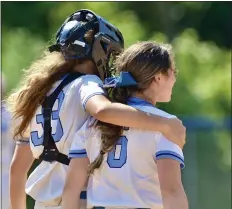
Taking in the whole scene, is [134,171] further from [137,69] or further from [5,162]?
[5,162]

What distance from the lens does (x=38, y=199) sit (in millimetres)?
4328

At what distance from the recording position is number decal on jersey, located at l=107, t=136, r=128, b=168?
3.84 metres

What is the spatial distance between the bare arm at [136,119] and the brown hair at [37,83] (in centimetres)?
52

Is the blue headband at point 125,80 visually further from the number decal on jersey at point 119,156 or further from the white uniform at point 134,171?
the number decal on jersey at point 119,156

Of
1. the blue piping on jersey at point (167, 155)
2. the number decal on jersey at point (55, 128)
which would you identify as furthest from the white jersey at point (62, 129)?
the blue piping on jersey at point (167, 155)

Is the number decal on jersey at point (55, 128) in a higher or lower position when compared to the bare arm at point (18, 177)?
higher

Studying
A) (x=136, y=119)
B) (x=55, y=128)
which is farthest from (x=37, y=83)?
(x=136, y=119)

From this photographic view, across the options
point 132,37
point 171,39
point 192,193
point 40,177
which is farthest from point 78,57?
point 171,39

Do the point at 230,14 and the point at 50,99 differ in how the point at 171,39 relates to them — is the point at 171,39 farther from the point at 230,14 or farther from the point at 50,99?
the point at 50,99

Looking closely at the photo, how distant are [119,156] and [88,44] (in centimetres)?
75

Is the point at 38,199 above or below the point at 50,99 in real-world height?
below

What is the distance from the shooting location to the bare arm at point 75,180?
398cm

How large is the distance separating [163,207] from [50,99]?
0.93 meters

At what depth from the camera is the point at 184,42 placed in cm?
1625
